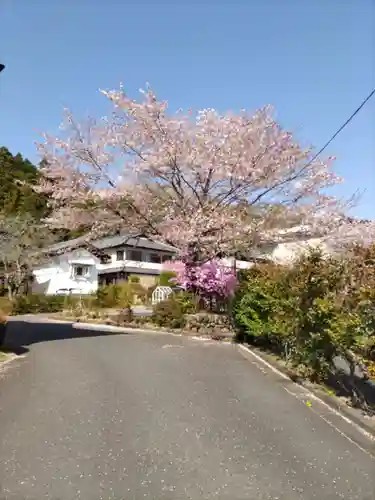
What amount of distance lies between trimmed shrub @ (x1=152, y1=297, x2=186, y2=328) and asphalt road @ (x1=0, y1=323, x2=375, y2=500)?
885cm

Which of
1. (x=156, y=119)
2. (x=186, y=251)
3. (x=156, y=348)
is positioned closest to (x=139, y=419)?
(x=156, y=348)

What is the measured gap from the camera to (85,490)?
3.71 metres

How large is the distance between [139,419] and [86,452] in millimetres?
1225

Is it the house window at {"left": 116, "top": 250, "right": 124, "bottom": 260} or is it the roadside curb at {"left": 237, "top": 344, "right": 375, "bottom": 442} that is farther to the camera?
the house window at {"left": 116, "top": 250, "right": 124, "bottom": 260}

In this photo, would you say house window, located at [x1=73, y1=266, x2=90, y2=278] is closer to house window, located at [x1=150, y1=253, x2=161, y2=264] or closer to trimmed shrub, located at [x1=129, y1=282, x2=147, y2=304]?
house window, located at [x1=150, y1=253, x2=161, y2=264]

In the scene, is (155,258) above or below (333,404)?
above

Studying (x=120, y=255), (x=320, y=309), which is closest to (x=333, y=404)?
(x=320, y=309)

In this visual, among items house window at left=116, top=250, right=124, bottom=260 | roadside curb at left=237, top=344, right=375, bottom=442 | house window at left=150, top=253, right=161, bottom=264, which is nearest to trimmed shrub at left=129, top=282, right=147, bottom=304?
house window at left=116, top=250, right=124, bottom=260

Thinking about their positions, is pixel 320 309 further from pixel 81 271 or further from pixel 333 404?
pixel 81 271

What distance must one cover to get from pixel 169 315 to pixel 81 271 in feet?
93.7

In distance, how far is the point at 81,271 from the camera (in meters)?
45.1

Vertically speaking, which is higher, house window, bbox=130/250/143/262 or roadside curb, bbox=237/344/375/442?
house window, bbox=130/250/143/262

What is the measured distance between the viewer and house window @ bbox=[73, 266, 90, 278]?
146 ft

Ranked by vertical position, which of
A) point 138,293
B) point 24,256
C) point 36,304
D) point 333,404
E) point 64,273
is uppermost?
point 24,256
